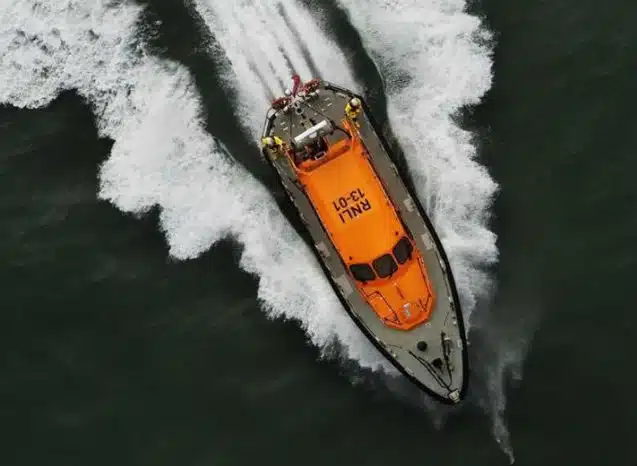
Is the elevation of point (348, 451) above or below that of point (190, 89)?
below

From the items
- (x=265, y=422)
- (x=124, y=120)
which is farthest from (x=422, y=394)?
(x=124, y=120)

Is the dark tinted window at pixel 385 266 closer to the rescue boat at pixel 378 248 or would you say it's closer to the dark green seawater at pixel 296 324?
the rescue boat at pixel 378 248

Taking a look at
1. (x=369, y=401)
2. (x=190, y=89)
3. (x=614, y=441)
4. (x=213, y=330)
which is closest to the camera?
(x=614, y=441)

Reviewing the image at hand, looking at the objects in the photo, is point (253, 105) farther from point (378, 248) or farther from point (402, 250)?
point (402, 250)

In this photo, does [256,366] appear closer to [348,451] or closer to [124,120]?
[348,451]

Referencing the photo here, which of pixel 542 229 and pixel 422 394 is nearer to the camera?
pixel 422 394

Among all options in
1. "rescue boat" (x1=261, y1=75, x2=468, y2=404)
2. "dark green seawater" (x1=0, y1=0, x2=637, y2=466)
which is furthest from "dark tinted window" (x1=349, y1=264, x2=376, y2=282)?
"dark green seawater" (x1=0, y1=0, x2=637, y2=466)
